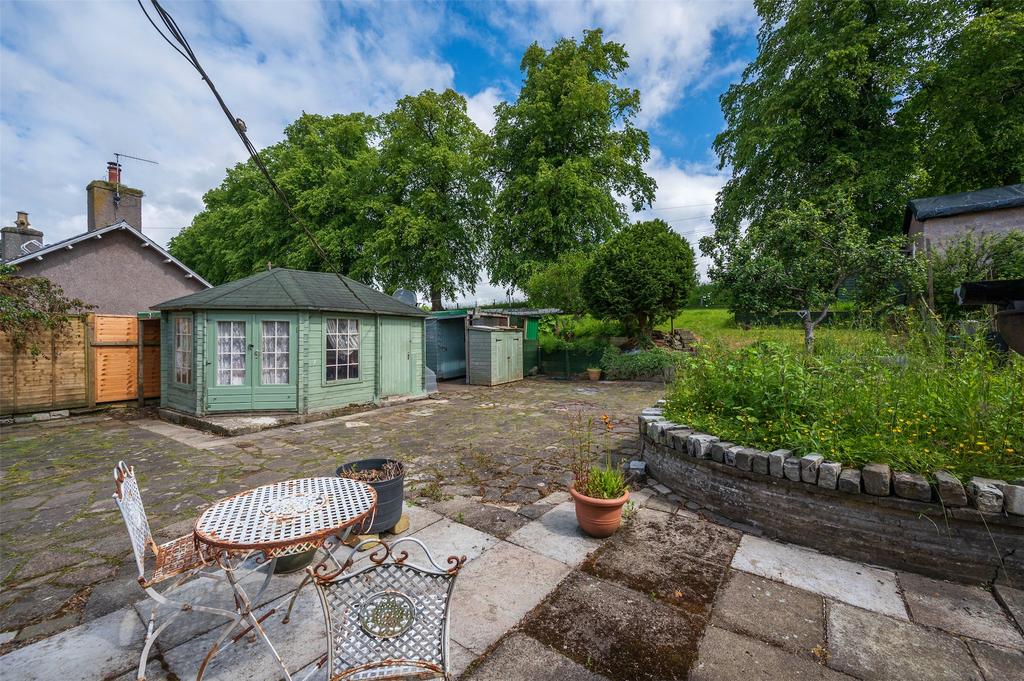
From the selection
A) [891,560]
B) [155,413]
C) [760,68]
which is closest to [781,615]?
[891,560]

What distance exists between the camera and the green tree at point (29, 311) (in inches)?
312

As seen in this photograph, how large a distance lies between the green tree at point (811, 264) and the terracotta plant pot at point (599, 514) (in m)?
7.78

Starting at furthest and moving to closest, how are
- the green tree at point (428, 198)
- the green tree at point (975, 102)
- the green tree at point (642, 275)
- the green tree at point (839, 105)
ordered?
the green tree at point (428, 198)
the green tree at point (839, 105)
the green tree at point (642, 275)
the green tree at point (975, 102)

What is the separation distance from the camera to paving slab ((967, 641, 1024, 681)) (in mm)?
2010

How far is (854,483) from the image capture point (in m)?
3.07

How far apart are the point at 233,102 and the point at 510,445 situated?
5129mm

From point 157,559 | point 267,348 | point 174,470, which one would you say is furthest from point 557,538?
point 267,348

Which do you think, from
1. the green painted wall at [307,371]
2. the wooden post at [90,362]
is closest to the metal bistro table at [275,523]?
the green painted wall at [307,371]

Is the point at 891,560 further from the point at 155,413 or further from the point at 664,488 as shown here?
the point at 155,413

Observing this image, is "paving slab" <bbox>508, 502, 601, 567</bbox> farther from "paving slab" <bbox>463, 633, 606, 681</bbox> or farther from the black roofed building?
the black roofed building

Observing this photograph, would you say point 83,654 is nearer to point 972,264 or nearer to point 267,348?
point 267,348

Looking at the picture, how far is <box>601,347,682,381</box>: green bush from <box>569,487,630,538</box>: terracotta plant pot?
35.4 feet

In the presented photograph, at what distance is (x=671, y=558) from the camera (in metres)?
3.12

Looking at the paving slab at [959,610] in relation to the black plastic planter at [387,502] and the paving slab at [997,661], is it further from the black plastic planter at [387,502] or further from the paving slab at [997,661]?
the black plastic planter at [387,502]
